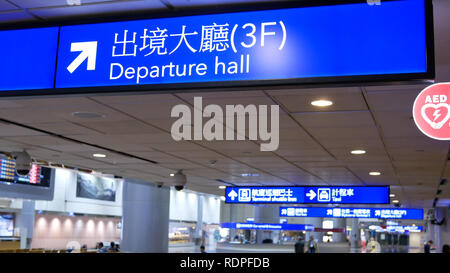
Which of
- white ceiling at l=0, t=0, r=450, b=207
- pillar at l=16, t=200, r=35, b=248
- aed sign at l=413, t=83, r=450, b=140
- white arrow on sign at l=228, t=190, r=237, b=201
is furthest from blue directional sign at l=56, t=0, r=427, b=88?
pillar at l=16, t=200, r=35, b=248

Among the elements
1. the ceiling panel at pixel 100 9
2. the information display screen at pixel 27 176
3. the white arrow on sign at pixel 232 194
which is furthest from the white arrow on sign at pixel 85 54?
the information display screen at pixel 27 176

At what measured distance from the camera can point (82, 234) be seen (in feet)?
117

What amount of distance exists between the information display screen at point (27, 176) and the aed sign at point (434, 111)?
58.7ft

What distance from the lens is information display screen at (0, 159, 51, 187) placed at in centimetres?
1952

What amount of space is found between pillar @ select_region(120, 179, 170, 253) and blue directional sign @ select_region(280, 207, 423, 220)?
4891mm

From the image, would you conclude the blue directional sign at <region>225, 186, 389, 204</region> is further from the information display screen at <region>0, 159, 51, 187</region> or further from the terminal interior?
the information display screen at <region>0, 159, 51, 187</region>

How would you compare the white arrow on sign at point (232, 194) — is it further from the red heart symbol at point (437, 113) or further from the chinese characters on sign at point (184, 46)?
the chinese characters on sign at point (184, 46)

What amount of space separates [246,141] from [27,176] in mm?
15644

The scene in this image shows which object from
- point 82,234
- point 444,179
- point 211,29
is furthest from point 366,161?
point 82,234

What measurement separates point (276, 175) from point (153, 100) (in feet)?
28.7

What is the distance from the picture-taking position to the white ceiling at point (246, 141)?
489 centimetres

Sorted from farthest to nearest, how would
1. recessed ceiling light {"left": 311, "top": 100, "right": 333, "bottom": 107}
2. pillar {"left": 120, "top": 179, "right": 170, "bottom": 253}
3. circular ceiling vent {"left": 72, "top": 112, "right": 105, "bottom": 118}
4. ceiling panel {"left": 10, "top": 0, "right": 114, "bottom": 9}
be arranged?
pillar {"left": 120, "top": 179, "right": 170, "bottom": 253} < circular ceiling vent {"left": 72, "top": 112, "right": 105, "bottom": 118} < recessed ceiling light {"left": 311, "top": 100, "right": 333, "bottom": 107} < ceiling panel {"left": 10, "top": 0, "right": 114, "bottom": 9}

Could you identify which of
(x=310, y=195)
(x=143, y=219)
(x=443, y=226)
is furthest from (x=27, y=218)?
(x=443, y=226)
